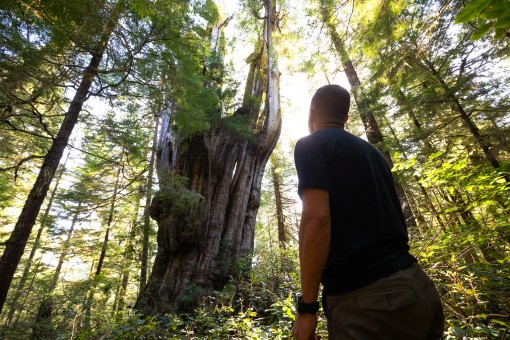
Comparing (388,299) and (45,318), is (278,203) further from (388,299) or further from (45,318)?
(388,299)

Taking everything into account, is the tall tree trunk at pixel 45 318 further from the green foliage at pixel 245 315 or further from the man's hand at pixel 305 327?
the man's hand at pixel 305 327

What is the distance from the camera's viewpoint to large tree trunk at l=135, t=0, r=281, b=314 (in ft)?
21.9

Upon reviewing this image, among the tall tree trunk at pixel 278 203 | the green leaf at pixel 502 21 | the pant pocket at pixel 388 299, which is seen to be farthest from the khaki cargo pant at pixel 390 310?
the tall tree trunk at pixel 278 203

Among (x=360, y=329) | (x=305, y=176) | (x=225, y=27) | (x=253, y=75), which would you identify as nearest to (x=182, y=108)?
(x=305, y=176)

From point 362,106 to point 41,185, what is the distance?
7981mm

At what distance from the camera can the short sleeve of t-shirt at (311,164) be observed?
1.49m

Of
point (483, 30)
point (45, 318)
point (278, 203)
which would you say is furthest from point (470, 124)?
point (45, 318)

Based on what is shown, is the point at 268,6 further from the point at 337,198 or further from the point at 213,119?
the point at 337,198

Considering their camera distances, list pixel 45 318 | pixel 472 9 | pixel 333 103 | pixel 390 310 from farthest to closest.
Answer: pixel 45 318
pixel 333 103
pixel 390 310
pixel 472 9

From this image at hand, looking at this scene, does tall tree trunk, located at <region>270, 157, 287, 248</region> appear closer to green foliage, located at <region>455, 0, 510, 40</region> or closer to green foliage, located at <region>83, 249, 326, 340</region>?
green foliage, located at <region>83, 249, 326, 340</region>

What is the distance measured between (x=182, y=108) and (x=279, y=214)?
10942 millimetres

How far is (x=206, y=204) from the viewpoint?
7785mm

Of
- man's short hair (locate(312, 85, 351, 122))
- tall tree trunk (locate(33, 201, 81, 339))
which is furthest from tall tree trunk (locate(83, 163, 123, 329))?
man's short hair (locate(312, 85, 351, 122))

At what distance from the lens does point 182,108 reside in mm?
5016
